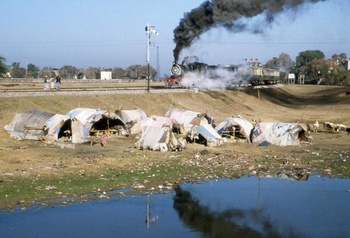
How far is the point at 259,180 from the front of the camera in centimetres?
2250

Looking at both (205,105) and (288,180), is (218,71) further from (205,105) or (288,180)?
(288,180)

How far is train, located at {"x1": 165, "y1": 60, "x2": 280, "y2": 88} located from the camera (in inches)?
2329

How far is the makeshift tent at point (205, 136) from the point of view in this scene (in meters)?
30.3

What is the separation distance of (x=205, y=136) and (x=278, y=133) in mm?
4554

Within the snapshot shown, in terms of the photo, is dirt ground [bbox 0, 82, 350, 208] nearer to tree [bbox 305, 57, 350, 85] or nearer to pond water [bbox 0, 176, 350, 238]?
pond water [bbox 0, 176, 350, 238]

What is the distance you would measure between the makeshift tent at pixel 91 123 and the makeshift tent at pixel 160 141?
3484mm

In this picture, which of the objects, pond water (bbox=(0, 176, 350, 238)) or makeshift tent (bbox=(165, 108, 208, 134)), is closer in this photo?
pond water (bbox=(0, 176, 350, 238))

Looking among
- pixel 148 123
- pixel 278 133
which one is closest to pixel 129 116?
pixel 148 123

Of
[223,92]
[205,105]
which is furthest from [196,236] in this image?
[223,92]

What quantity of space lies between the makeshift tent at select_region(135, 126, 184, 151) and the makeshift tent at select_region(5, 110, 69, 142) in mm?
4848

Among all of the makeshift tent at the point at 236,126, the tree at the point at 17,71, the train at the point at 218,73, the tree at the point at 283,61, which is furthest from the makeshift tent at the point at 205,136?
the tree at the point at 283,61

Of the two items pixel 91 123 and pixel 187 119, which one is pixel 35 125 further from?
pixel 187 119

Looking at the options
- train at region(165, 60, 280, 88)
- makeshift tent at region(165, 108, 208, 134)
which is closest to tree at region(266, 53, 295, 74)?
train at region(165, 60, 280, 88)

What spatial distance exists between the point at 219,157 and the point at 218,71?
37.5 m
